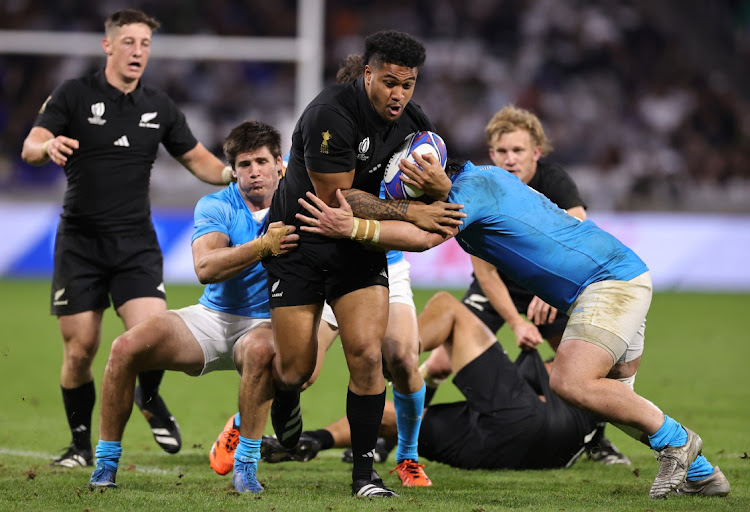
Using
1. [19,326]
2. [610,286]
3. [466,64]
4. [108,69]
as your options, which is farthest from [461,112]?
[610,286]

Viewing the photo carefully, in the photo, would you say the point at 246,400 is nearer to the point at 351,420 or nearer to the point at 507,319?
the point at 351,420

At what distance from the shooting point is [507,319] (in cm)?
675

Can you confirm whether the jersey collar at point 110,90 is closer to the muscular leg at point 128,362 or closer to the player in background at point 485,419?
the muscular leg at point 128,362

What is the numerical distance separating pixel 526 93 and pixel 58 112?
1592 centimetres

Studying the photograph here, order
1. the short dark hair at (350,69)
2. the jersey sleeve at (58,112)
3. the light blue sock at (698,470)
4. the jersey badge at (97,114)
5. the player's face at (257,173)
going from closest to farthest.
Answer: the light blue sock at (698,470)
the player's face at (257,173)
the short dark hair at (350,69)
the jersey sleeve at (58,112)
the jersey badge at (97,114)

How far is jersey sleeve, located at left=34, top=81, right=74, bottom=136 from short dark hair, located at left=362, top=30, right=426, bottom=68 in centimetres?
257

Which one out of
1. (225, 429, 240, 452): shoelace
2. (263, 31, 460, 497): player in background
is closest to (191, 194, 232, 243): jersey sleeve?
(263, 31, 460, 497): player in background

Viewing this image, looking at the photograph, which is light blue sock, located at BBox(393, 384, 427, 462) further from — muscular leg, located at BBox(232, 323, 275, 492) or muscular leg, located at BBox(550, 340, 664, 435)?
muscular leg, located at BBox(550, 340, 664, 435)

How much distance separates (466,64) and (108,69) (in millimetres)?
Result: 15927

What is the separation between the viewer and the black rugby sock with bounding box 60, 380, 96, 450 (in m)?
6.30

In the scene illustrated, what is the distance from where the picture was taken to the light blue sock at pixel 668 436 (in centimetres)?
505

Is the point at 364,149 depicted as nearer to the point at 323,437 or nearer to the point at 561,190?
the point at 323,437

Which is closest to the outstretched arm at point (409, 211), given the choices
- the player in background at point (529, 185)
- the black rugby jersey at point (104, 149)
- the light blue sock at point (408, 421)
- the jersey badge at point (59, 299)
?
the light blue sock at point (408, 421)

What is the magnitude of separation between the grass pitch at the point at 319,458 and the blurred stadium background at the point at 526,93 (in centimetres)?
467
